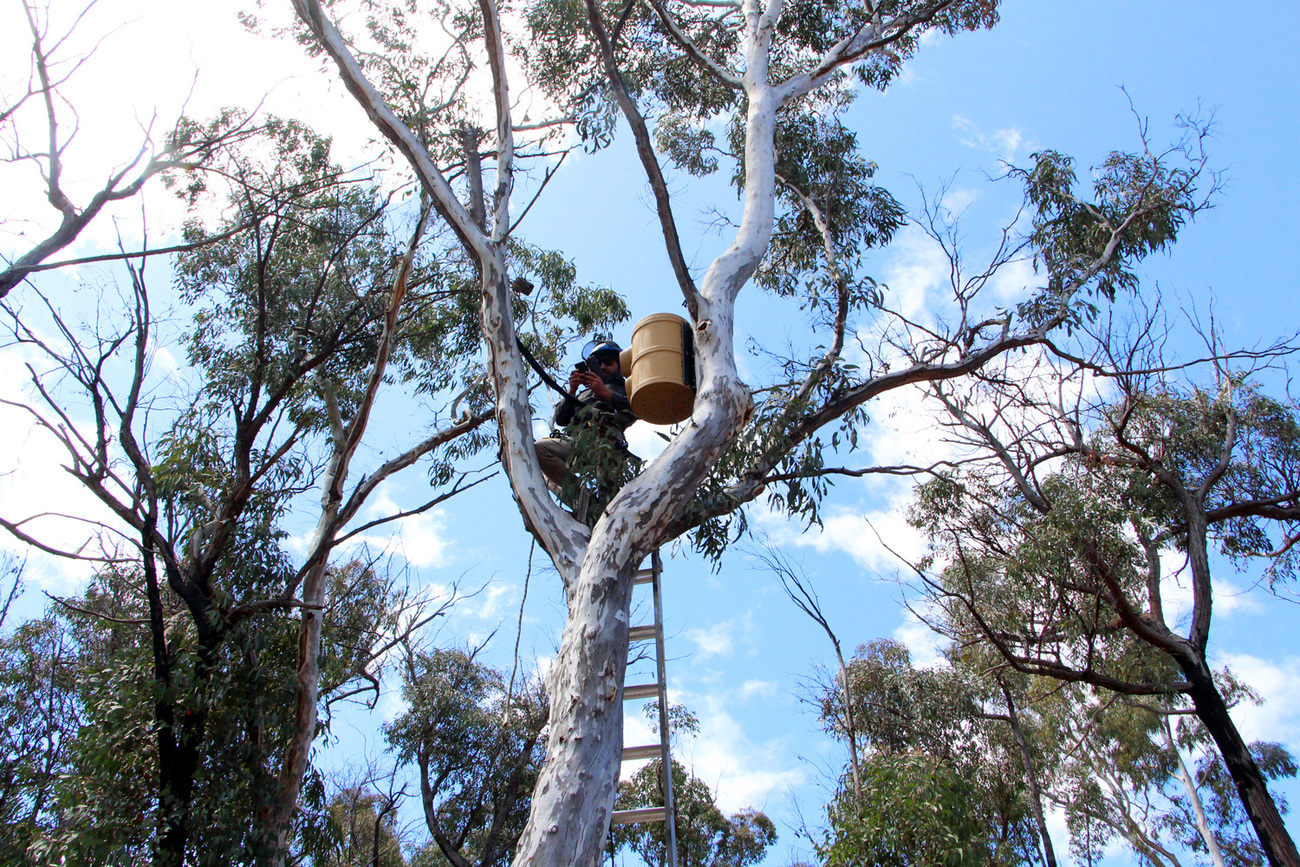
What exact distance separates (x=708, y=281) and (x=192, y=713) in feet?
12.8

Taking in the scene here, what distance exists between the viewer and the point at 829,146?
793cm

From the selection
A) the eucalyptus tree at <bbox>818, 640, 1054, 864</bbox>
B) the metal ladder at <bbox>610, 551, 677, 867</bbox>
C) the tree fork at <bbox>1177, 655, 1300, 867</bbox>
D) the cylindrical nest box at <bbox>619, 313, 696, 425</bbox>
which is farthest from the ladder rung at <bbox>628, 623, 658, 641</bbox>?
the eucalyptus tree at <bbox>818, 640, 1054, 864</bbox>

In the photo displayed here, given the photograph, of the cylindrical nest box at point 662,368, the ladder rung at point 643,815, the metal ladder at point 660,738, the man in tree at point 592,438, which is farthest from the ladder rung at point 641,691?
the cylindrical nest box at point 662,368

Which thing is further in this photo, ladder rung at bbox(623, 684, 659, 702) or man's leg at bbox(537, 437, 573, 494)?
man's leg at bbox(537, 437, 573, 494)

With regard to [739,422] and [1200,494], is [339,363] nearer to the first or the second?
[739,422]

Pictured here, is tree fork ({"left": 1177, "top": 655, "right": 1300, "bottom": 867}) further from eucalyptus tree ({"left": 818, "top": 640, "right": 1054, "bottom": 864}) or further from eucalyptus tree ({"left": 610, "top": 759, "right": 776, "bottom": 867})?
eucalyptus tree ({"left": 610, "top": 759, "right": 776, "bottom": 867})

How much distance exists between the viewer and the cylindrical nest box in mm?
4445

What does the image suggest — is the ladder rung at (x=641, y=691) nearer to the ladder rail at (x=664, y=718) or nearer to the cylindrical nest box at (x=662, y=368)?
the ladder rail at (x=664, y=718)

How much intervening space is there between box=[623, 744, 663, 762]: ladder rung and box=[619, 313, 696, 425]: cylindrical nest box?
1.72 m

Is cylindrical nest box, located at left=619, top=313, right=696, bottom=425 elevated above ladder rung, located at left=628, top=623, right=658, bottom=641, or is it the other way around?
cylindrical nest box, located at left=619, top=313, right=696, bottom=425

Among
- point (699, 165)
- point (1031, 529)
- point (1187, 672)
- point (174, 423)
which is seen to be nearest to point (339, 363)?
point (174, 423)

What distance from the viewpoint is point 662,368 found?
14.6 ft

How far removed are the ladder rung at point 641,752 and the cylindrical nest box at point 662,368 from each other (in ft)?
5.63

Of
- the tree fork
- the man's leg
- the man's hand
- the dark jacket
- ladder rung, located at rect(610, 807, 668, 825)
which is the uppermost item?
the man's hand
